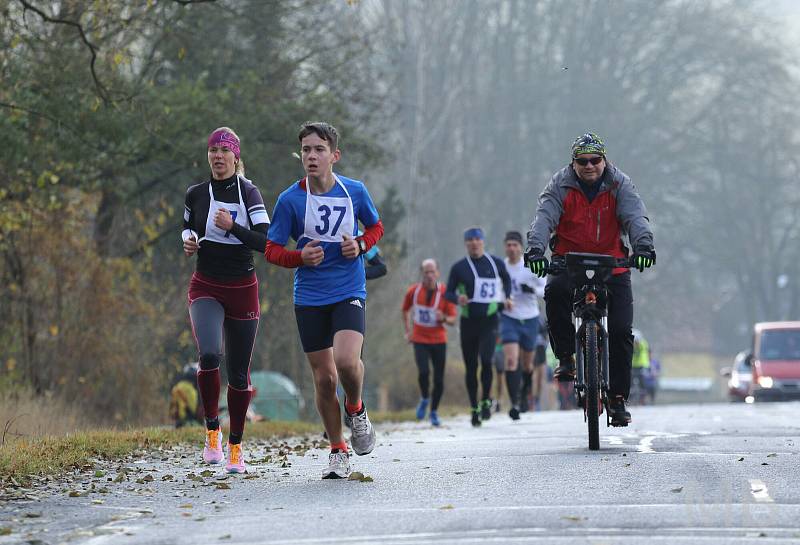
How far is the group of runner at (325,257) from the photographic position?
9992 mm

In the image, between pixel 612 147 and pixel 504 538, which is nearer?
pixel 504 538

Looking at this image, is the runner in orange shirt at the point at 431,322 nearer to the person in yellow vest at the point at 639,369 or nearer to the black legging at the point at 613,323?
the black legging at the point at 613,323

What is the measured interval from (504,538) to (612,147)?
53535 millimetres

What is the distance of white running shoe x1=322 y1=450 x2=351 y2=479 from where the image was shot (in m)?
10.2

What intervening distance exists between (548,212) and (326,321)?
7.34ft

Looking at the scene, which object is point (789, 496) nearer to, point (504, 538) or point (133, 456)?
point (504, 538)

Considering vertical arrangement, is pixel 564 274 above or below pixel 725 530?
above

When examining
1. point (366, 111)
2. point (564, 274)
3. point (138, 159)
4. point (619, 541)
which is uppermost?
point (366, 111)

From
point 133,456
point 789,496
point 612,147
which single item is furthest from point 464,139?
point 789,496

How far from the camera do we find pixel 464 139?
196ft

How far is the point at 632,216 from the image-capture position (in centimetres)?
1155

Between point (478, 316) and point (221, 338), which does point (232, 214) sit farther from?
point (478, 316)

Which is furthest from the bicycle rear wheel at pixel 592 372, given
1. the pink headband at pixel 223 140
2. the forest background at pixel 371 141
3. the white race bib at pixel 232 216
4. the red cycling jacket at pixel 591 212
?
the forest background at pixel 371 141

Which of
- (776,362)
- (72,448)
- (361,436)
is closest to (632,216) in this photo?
(361,436)
